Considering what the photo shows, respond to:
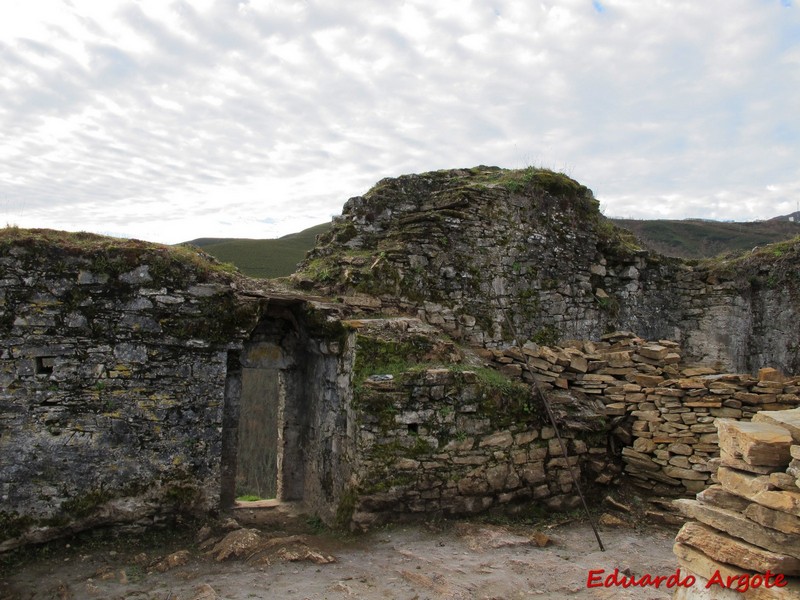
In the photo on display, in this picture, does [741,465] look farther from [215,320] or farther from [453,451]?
[215,320]

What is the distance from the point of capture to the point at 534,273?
37.4 ft

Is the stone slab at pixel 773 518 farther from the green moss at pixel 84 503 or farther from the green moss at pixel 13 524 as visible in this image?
the green moss at pixel 13 524

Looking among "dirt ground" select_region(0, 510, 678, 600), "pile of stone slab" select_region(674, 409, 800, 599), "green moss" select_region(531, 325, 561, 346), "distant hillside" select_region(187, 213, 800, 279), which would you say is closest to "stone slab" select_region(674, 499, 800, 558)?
"pile of stone slab" select_region(674, 409, 800, 599)

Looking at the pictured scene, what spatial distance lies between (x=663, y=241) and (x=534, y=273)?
138ft

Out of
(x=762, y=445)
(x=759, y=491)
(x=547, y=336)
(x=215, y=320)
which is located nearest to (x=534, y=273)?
(x=547, y=336)

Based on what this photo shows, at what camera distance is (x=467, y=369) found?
828cm

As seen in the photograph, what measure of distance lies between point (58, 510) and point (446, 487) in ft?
17.0

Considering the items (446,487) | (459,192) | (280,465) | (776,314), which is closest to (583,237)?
(459,192)

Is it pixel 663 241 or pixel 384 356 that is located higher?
pixel 663 241

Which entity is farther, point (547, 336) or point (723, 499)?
point (547, 336)

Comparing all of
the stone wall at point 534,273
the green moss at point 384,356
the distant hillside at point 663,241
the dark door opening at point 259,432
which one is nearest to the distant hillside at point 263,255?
the distant hillside at point 663,241

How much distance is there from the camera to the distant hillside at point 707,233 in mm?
43750

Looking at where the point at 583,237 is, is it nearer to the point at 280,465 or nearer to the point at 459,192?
the point at 459,192

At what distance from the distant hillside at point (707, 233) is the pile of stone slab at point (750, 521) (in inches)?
1622
